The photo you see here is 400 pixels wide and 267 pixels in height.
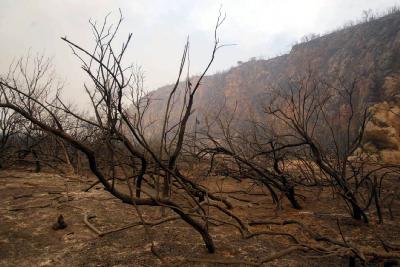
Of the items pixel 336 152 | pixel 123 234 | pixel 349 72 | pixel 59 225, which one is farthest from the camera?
pixel 349 72

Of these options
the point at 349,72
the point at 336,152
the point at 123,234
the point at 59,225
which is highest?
the point at 349,72

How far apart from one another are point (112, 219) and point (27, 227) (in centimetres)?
90

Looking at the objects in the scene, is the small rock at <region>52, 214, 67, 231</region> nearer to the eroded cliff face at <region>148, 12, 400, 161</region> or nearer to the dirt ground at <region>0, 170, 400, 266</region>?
the dirt ground at <region>0, 170, 400, 266</region>

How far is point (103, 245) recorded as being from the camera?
10.4 feet

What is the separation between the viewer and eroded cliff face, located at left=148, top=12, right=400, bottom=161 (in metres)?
13.4

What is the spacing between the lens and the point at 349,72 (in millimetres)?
22625

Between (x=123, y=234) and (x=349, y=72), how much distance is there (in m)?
22.6

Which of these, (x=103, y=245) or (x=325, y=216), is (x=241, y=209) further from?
(x=103, y=245)

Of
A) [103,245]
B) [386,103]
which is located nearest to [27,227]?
[103,245]

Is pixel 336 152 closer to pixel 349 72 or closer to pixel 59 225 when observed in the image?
pixel 59 225

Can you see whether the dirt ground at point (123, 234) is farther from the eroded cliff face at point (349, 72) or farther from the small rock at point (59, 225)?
the eroded cliff face at point (349, 72)

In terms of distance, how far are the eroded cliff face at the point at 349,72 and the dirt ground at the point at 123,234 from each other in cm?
282

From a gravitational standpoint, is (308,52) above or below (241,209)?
above

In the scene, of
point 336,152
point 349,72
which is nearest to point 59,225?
point 336,152
